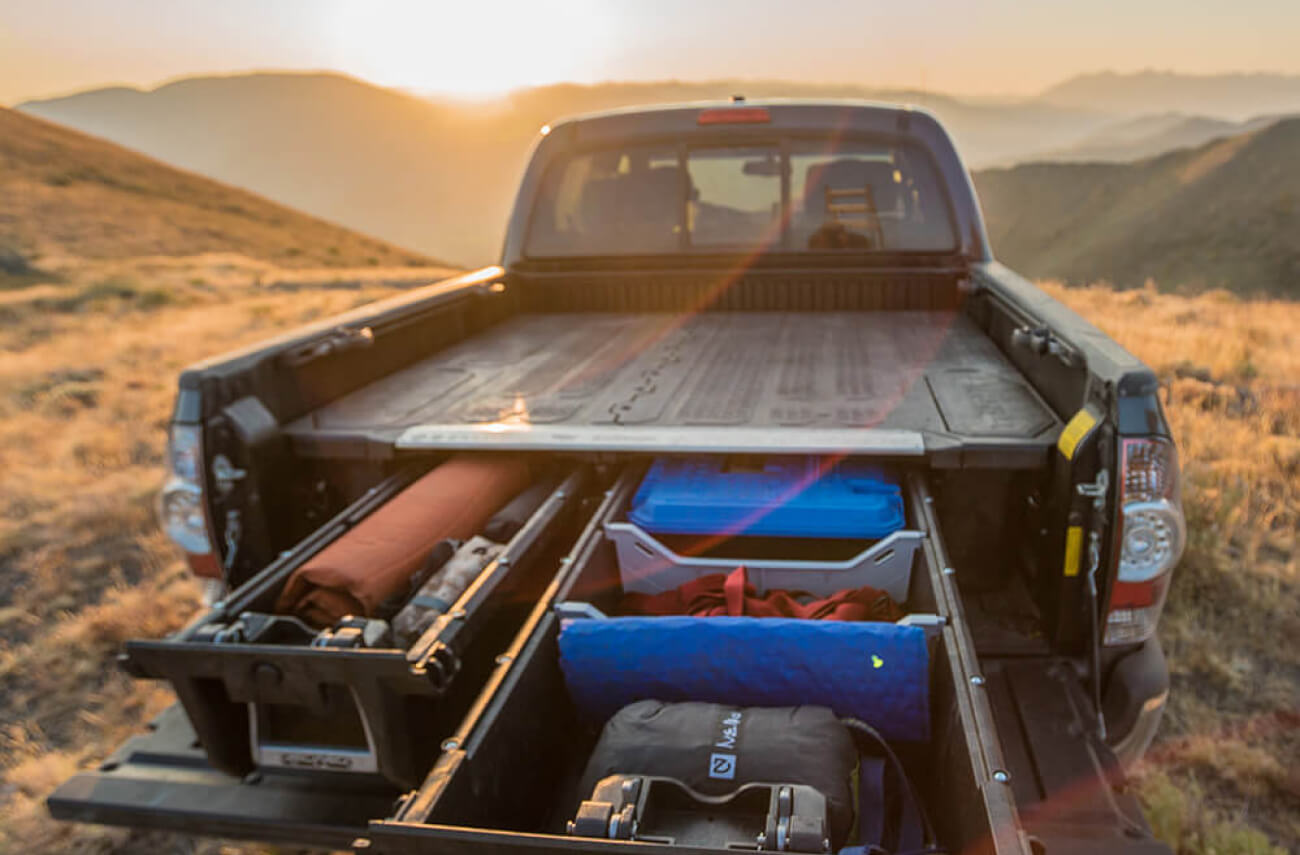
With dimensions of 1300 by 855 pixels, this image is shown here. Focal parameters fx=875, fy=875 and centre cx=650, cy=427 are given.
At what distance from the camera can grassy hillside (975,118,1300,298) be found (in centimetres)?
4144

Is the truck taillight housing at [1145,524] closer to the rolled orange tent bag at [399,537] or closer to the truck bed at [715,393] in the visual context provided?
the truck bed at [715,393]

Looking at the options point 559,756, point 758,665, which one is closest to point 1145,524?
point 758,665

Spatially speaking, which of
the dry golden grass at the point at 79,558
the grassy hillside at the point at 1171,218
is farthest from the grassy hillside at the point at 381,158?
the dry golden grass at the point at 79,558

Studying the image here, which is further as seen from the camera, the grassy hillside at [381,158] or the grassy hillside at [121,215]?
the grassy hillside at [381,158]

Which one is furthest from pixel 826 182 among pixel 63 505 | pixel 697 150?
pixel 63 505

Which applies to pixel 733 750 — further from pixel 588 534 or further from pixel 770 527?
pixel 770 527

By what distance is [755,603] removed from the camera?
88.0 inches

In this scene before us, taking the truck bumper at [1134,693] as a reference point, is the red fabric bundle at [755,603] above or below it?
above

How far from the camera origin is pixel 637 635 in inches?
74.0

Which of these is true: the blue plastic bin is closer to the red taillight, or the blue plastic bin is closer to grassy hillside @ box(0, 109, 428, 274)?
the red taillight

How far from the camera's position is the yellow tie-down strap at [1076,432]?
2.15 metres

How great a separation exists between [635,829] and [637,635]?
55 cm

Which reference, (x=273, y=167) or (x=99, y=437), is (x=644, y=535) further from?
(x=273, y=167)

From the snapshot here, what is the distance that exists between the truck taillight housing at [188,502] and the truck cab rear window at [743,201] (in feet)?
8.82
